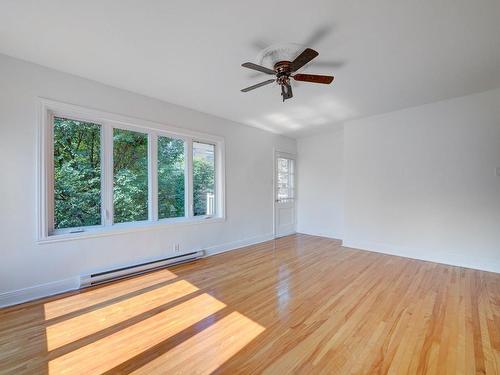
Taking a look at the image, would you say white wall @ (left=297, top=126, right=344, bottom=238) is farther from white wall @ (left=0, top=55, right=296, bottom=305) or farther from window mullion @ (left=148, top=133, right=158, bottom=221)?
window mullion @ (left=148, top=133, right=158, bottom=221)

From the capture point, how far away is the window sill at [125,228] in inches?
106

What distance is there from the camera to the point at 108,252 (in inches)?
120

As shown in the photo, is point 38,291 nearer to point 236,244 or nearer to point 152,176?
point 152,176

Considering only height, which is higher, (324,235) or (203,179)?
(203,179)

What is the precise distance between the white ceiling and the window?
2696 mm

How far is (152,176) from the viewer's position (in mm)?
3545

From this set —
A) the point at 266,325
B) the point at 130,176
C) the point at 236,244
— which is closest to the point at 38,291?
the point at 130,176

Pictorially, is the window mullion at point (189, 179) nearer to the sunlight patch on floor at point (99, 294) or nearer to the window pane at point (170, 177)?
the window pane at point (170, 177)

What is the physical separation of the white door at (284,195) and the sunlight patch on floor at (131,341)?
341cm

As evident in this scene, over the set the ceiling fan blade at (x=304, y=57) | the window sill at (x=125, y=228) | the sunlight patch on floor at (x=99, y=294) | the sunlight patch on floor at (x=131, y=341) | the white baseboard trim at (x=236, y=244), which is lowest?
the sunlight patch on floor at (x=131, y=341)

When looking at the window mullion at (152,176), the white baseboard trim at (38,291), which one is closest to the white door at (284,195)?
the window mullion at (152,176)

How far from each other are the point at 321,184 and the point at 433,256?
103 inches

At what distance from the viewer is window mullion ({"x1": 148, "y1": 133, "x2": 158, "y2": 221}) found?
3539mm

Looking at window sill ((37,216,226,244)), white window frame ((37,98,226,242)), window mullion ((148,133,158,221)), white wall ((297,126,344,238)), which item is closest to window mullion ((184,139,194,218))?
white window frame ((37,98,226,242))
